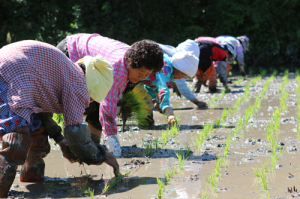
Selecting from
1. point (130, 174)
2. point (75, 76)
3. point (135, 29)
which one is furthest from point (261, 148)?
point (135, 29)

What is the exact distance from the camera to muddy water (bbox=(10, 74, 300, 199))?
243 cm

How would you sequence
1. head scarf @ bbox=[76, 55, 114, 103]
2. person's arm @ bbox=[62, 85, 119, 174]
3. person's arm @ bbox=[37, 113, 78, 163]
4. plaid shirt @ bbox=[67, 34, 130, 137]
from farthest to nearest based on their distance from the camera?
plaid shirt @ bbox=[67, 34, 130, 137] < person's arm @ bbox=[37, 113, 78, 163] < head scarf @ bbox=[76, 55, 114, 103] < person's arm @ bbox=[62, 85, 119, 174]

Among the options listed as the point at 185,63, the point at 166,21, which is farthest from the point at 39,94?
the point at 166,21

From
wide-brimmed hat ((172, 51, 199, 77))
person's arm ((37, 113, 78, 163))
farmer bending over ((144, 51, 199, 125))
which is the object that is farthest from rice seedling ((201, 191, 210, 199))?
wide-brimmed hat ((172, 51, 199, 77))

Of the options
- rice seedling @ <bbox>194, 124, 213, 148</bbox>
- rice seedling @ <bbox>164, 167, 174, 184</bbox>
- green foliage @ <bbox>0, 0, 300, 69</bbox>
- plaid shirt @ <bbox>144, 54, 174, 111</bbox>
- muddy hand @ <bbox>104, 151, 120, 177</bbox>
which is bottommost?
rice seedling @ <bbox>164, 167, 174, 184</bbox>

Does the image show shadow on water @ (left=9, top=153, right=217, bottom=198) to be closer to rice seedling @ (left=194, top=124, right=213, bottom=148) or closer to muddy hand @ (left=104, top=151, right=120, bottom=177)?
muddy hand @ (left=104, top=151, right=120, bottom=177)

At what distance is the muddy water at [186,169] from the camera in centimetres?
243

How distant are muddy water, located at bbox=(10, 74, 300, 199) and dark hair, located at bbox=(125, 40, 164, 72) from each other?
2.75 ft

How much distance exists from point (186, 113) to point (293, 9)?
33.7 ft

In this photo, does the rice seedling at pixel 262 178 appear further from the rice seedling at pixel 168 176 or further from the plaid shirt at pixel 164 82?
the plaid shirt at pixel 164 82

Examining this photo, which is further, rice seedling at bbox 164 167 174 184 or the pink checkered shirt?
rice seedling at bbox 164 167 174 184

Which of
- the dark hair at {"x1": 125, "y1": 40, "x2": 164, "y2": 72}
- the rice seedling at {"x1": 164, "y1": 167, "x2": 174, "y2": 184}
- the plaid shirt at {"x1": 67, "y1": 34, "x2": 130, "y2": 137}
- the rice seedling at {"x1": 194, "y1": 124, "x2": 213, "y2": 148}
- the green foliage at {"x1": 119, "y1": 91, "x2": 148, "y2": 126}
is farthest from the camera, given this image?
the green foliage at {"x1": 119, "y1": 91, "x2": 148, "y2": 126}

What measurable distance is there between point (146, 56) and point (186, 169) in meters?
0.98

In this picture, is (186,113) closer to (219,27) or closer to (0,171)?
(0,171)
